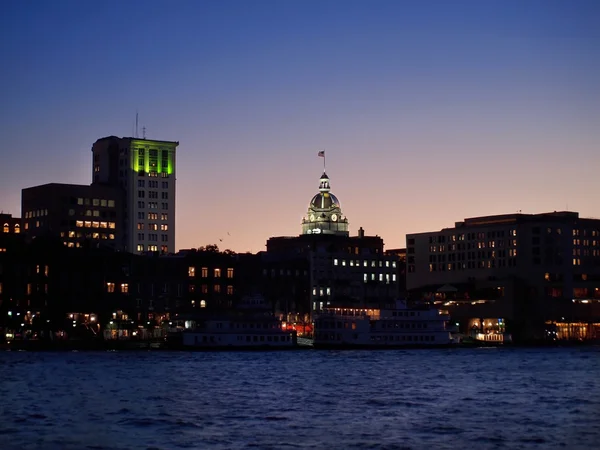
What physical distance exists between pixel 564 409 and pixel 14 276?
117 m

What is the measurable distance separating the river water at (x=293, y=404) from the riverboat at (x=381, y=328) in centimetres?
3152

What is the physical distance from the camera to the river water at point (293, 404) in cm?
6569

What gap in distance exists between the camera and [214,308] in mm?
195250

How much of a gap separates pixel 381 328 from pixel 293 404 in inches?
3548

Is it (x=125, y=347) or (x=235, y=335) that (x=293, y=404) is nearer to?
(x=235, y=335)

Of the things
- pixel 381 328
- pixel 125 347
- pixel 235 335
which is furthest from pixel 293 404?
pixel 381 328

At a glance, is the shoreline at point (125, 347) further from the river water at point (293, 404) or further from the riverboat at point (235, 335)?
the river water at point (293, 404)

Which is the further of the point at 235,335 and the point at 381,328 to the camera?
the point at 381,328

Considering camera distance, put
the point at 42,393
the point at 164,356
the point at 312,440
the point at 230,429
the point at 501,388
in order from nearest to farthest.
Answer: the point at 312,440
the point at 230,429
the point at 42,393
the point at 501,388
the point at 164,356

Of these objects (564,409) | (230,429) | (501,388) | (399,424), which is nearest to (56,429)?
(230,429)

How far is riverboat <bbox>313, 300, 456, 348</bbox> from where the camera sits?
17375 cm

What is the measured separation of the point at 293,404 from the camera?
8544cm

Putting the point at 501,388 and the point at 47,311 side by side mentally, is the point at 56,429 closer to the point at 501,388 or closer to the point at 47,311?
the point at 501,388

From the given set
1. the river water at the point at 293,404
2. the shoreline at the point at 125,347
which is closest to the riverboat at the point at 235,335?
the shoreline at the point at 125,347
